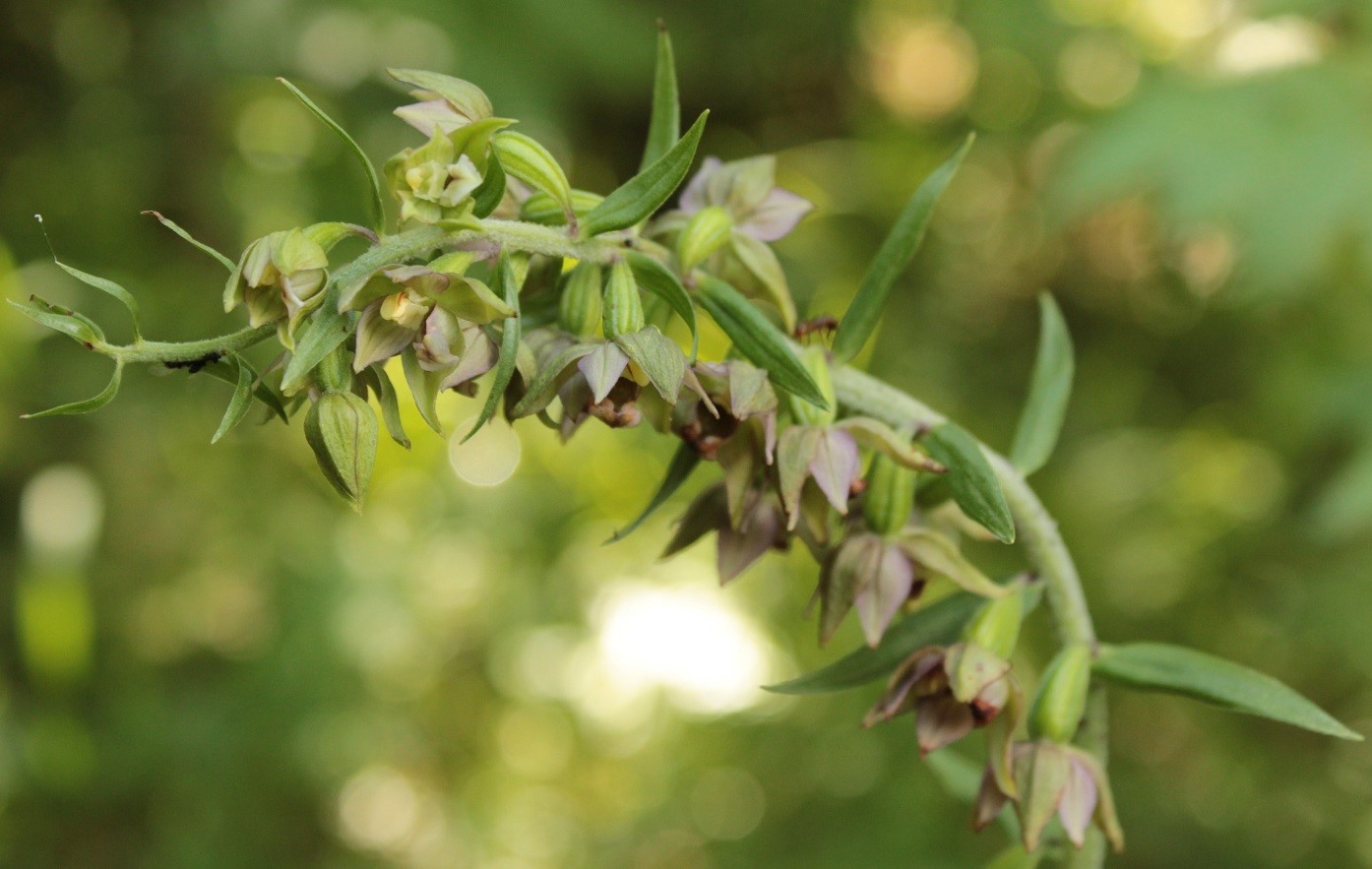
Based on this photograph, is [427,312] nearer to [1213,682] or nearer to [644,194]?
[644,194]

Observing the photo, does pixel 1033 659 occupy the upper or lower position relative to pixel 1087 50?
lower

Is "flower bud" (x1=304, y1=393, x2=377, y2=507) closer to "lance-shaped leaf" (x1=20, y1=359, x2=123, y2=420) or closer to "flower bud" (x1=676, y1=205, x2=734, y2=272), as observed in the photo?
"lance-shaped leaf" (x1=20, y1=359, x2=123, y2=420)

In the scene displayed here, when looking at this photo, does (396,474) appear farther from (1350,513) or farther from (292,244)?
(292,244)

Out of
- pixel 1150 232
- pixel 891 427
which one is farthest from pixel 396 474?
pixel 891 427

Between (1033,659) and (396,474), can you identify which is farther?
(396,474)

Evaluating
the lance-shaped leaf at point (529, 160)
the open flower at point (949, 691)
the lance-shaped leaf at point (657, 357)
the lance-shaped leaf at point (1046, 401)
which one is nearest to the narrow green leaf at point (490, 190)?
the lance-shaped leaf at point (529, 160)

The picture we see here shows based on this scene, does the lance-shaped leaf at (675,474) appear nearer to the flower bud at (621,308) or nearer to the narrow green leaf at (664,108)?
the flower bud at (621,308)

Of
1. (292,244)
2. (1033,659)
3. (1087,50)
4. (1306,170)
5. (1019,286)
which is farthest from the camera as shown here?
(1019,286)

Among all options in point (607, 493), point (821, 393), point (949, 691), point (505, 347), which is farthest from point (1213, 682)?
point (607, 493)
